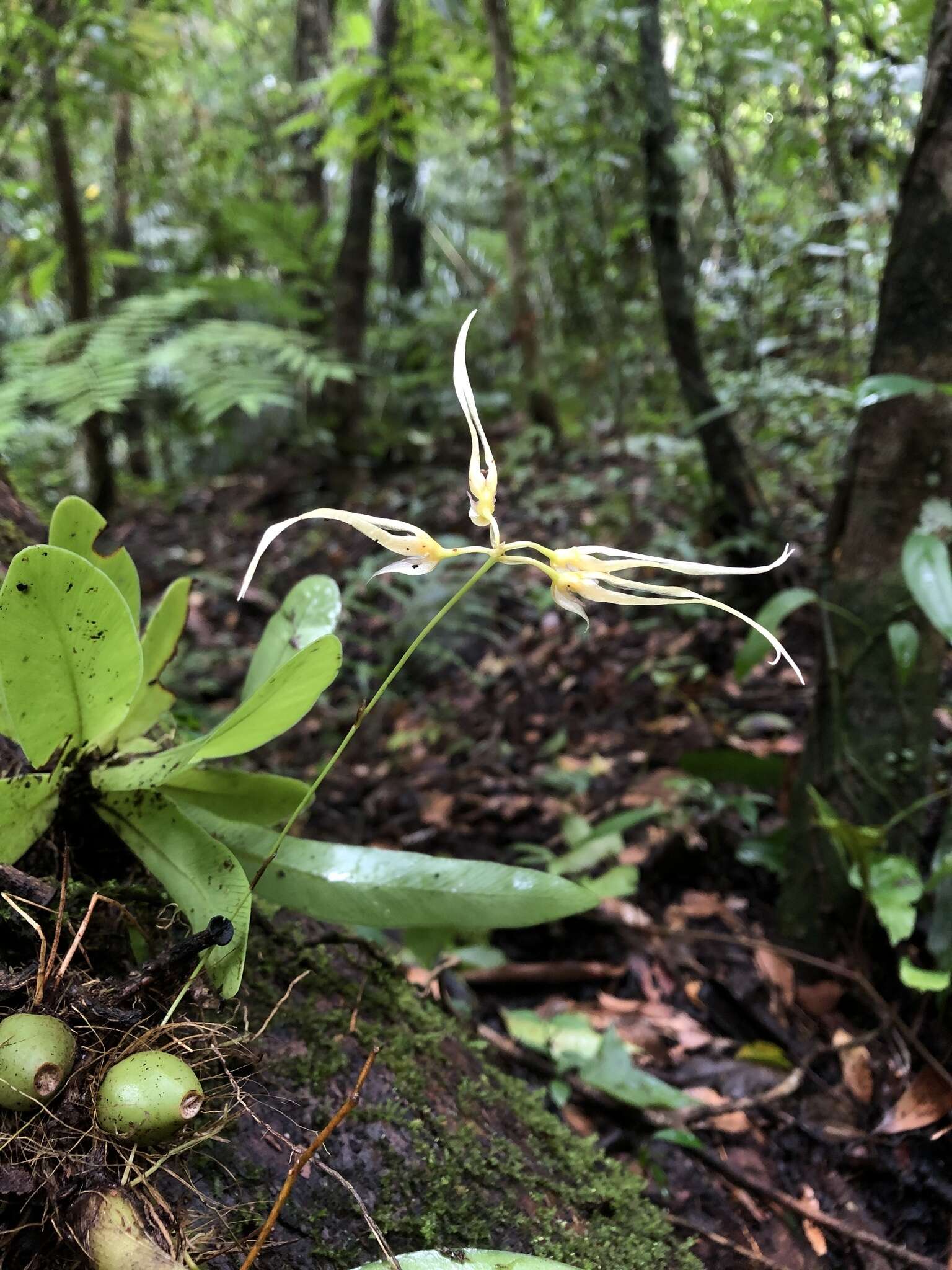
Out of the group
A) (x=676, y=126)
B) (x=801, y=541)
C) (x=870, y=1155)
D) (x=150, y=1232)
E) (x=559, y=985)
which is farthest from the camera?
(x=801, y=541)

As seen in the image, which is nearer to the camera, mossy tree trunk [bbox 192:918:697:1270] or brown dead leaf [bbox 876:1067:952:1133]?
mossy tree trunk [bbox 192:918:697:1270]

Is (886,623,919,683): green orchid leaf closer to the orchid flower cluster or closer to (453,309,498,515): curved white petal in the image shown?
the orchid flower cluster

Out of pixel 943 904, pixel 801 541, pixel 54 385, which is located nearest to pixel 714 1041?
pixel 943 904

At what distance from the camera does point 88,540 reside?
38.5 inches

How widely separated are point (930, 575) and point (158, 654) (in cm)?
134

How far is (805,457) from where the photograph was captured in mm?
3723

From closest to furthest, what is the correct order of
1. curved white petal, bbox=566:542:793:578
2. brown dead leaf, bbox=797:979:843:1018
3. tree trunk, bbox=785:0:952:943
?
1. curved white petal, bbox=566:542:793:578
2. tree trunk, bbox=785:0:952:943
3. brown dead leaf, bbox=797:979:843:1018

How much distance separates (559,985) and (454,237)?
6.93m

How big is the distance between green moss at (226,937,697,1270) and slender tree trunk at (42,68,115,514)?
8.11 ft

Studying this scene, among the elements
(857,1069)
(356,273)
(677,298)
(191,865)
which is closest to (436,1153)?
(191,865)

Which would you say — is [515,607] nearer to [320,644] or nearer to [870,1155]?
[870,1155]

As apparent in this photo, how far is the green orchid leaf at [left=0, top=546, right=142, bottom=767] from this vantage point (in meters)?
0.71

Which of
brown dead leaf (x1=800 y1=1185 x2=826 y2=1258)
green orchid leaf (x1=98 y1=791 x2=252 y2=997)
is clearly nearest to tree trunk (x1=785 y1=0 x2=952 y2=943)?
brown dead leaf (x1=800 y1=1185 x2=826 y2=1258)

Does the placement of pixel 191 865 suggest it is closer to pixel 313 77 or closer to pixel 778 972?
pixel 778 972
